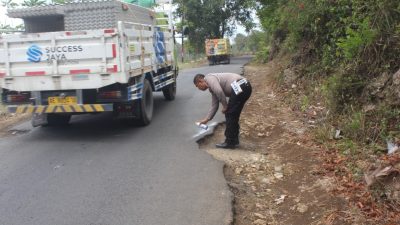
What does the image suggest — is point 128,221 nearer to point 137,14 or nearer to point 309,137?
point 309,137

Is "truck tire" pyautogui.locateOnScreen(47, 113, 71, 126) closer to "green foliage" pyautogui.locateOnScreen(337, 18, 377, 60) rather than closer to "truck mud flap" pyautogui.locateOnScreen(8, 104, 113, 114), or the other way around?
"truck mud flap" pyautogui.locateOnScreen(8, 104, 113, 114)

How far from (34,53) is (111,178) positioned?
10.5 ft

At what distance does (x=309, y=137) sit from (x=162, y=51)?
4806mm

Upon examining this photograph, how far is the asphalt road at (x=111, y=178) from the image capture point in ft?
15.2

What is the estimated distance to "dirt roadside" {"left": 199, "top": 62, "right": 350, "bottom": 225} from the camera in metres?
4.59

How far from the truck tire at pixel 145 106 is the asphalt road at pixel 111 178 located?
19cm

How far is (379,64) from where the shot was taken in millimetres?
6898

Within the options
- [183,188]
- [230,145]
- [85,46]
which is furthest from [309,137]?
[85,46]

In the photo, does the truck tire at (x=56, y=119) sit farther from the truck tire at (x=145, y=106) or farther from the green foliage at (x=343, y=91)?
the green foliage at (x=343, y=91)

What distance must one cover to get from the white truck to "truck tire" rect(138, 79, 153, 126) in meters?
→ 0.02

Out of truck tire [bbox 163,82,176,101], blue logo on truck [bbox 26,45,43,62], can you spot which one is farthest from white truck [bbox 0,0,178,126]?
truck tire [bbox 163,82,176,101]

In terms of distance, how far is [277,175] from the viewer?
19.3ft

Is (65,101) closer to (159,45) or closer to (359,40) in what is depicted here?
(159,45)

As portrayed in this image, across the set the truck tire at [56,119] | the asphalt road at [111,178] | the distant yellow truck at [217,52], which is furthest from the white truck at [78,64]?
the distant yellow truck at [217,52]
